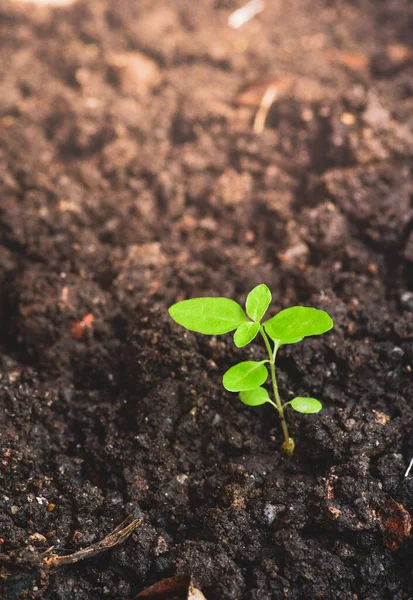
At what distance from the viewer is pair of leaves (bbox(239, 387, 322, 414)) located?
1.42 metres

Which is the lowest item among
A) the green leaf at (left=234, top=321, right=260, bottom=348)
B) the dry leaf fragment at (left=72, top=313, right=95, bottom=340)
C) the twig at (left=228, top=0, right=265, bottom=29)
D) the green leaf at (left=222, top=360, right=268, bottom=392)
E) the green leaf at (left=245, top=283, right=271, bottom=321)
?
the dry leaf fragment at (left=72, top=313, right=95, bottom=340)

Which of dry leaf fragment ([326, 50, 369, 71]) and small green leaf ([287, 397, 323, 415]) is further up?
dry leaf fragment ([326, 50, 369, 71])

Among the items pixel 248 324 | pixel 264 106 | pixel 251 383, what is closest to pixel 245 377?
pixel 251 383

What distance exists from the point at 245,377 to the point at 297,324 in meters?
0.20

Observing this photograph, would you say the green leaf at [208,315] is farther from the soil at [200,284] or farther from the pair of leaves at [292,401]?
the soil at [200,284]

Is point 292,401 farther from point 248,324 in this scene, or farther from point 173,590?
point 173,590

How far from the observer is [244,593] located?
1.31 metres

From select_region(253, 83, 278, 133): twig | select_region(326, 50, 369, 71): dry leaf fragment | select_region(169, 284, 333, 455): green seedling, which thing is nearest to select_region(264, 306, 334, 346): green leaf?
select_region(169, 284, 333, 455): green seedling

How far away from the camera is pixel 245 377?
136cm

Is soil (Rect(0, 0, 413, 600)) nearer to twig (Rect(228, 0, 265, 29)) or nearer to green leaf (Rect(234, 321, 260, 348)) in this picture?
twig (Rect(228, 0, 265, 29))

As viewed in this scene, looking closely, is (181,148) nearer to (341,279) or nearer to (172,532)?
(341,279)

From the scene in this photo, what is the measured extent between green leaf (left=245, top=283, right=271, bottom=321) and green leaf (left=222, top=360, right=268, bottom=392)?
0.13 metres

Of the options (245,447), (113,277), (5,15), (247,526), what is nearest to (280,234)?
(113,277)

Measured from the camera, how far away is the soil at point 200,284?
1.38 meters
